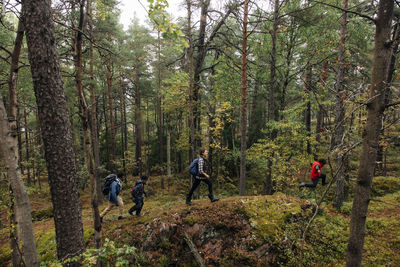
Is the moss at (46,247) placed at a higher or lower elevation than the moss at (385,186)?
higher

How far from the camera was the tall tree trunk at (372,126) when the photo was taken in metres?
2.37

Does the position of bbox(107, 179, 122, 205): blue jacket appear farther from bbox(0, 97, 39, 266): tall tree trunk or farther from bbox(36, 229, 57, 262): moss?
bbox(0, 97, 39, 266): tall tree trunk

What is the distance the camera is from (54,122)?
313cm

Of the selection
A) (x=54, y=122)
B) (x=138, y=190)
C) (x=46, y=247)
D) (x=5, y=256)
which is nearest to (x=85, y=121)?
(x=54, y=122)

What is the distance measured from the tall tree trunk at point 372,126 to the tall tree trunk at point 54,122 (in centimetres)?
432

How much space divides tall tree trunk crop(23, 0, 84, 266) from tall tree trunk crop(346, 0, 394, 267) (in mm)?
4320

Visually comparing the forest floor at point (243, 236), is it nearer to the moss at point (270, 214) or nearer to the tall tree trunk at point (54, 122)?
the moss at point (270, 214)

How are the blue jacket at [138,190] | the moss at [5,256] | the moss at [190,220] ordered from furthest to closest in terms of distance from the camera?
the blue jacket at [138,190]
the moss at [5,256]
the moss at [190,220]

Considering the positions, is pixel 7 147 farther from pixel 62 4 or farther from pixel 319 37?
pixel 319 37

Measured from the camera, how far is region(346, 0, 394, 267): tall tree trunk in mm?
2371

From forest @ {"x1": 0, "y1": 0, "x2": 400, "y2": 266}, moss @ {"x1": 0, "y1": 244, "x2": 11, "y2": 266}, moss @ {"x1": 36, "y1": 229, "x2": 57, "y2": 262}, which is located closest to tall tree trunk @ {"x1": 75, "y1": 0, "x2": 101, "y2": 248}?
forest @ {"x1": 0, "y1": 0, "x2": 400, "y2": 266}

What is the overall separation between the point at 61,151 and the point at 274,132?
410 inches

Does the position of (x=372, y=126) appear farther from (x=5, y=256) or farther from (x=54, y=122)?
(x=5, y=256)

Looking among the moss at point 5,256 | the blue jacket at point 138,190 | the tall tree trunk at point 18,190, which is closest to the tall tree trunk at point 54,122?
the tall tree trunk at point 18,190
